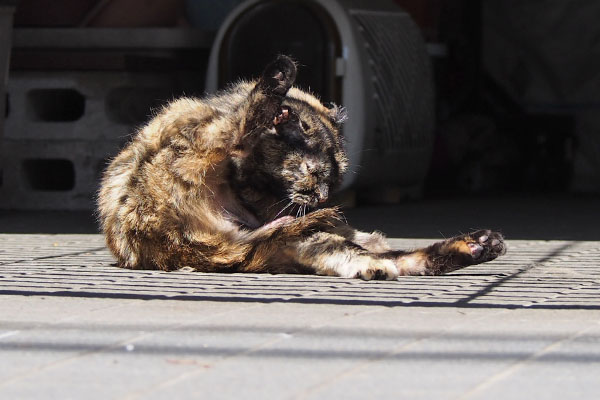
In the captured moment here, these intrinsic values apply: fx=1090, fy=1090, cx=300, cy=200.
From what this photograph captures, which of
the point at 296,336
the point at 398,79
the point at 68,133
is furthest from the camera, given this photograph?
the point at 398,79

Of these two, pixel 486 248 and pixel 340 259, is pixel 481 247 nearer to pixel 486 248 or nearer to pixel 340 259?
pixel 486 248

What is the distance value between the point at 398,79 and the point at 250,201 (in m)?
4.41

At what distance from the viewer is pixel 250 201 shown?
430 centimetres

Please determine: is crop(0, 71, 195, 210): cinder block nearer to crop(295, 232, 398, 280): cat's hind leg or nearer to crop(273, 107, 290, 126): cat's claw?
crop(273, 107, 290, 126): cat's claw

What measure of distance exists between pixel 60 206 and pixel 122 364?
5826 millimetres

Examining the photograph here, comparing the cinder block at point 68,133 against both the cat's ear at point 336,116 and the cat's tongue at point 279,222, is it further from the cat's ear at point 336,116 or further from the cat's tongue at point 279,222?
the cat's tongue at point 279,222

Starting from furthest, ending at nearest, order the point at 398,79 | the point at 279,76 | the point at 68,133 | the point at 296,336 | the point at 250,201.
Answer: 1. the point at 398,79
2. the point at 68,133
3. the point at 250,201
4. the point at 279,76
5. the point at 296,336

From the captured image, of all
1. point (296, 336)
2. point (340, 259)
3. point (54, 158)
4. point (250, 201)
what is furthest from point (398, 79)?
point (296, 336)

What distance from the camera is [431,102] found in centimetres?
912

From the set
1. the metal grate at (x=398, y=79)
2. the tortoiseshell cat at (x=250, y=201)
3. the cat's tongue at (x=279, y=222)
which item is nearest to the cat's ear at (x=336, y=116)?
the tortoiseshell cat at (x=250, y=201)

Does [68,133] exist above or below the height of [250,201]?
above

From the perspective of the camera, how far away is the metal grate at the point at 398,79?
26.8 ft

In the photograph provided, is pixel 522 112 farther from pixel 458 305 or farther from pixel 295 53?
pixel 458 305

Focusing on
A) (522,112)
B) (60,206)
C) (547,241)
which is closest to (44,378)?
(547,241)
